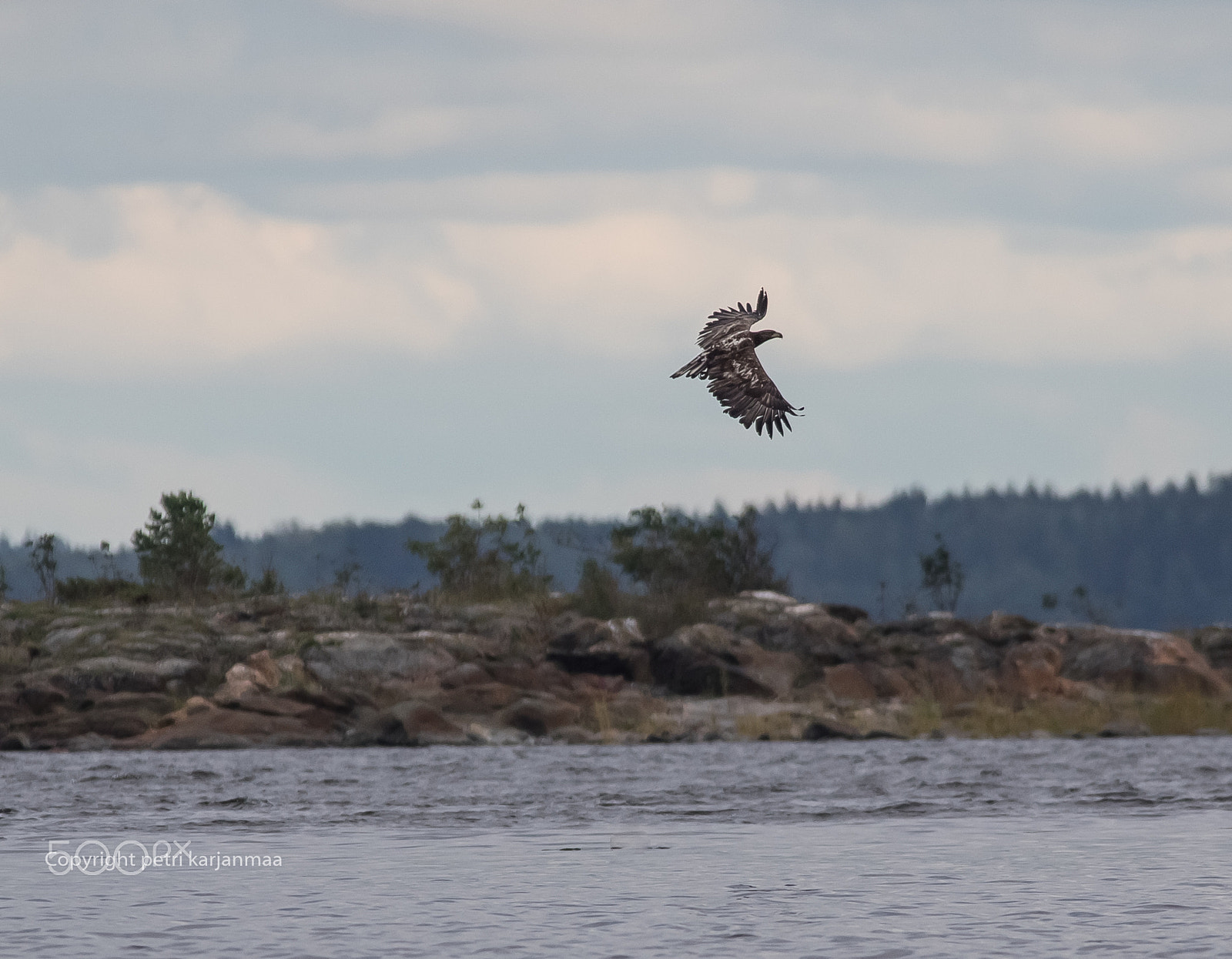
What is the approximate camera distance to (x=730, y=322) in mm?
18375

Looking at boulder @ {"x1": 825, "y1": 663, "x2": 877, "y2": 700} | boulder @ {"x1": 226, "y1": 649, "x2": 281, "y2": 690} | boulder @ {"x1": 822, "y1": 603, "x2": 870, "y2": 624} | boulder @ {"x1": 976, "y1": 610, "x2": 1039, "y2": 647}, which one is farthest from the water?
boulder @ {"x1": 822, "y1": 603, "x2": 870, "y2": 624}

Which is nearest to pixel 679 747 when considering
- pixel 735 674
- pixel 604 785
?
pixel 735 674

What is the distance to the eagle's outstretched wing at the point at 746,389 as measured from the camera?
56.3 feet

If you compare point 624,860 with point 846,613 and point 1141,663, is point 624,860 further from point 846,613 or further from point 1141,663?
point 846,613

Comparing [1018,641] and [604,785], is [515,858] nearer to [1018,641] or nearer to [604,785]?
[604,785]

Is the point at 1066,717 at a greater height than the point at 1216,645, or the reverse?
the point at 1216,645

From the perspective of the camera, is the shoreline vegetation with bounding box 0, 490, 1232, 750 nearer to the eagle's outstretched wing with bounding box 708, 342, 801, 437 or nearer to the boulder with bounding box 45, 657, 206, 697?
Answer: the boulder with bounding box 45, 657, 206, 697

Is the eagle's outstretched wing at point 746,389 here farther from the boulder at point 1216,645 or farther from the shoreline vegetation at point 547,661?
the boulder at point 1216,645

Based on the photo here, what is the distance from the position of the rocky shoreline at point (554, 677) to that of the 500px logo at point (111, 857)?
21423 mm

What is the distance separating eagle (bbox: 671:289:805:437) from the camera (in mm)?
17172

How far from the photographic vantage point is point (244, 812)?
80.9 ft

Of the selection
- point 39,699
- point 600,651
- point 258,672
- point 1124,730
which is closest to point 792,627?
point 600,651

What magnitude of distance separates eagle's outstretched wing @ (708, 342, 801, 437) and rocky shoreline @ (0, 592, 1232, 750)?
26369 millimetres

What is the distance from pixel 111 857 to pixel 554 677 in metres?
29.8
